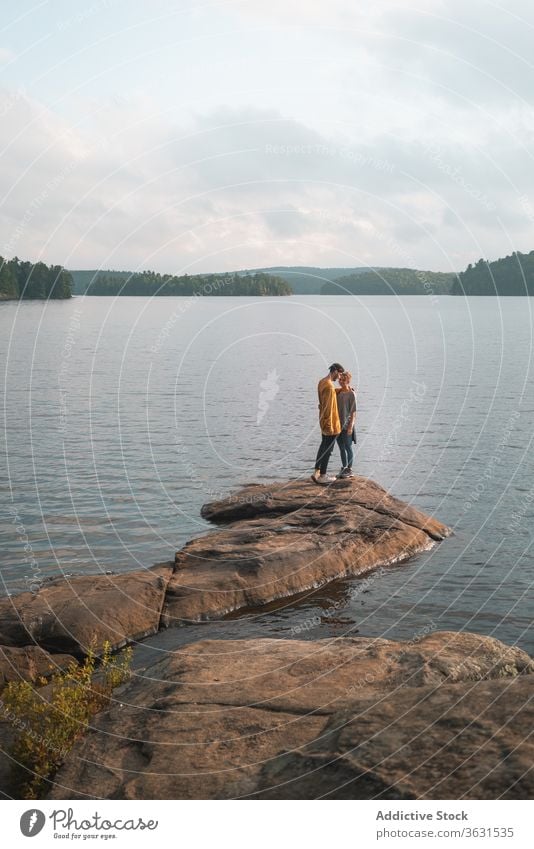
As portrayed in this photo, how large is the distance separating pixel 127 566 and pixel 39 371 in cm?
5308

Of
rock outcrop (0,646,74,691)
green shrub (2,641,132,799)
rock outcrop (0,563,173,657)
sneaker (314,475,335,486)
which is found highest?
sneaker (314,475,335,486)

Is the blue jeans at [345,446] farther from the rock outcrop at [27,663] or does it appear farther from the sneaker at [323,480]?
the rock outcrop at [27,663]

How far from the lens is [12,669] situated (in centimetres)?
1511

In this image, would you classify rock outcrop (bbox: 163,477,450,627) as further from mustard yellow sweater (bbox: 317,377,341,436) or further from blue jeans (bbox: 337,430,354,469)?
mustard yellow sweater (bbox: 317,377,341,436)

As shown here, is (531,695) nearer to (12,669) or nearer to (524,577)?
(12,669)

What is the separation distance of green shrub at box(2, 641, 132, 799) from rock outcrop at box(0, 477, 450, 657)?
2354 mm

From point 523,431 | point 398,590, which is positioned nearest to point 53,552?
point 398,590

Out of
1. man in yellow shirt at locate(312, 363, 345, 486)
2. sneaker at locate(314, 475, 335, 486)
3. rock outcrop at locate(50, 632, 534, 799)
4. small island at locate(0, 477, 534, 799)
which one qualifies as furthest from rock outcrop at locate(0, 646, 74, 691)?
sneaker at locate(314, 475, 335, 486)

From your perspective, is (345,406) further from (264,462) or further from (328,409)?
(264,462)

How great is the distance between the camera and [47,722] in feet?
36.7

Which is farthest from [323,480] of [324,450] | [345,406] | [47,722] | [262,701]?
[47,722]

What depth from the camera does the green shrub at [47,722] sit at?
10.4 metres

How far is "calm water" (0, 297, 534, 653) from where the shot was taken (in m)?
19.6

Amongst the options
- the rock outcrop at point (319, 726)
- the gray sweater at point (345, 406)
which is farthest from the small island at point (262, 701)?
the gray sweater at point (345, 406)
